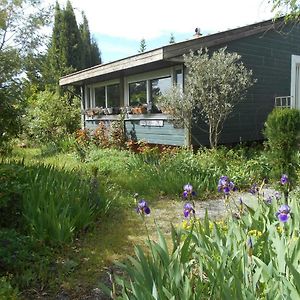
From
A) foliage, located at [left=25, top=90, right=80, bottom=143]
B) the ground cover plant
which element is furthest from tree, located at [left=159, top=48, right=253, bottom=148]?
foliage, located at [left=25, top=90, right=80, bottom=143]

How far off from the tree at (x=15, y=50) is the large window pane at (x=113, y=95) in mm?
3381

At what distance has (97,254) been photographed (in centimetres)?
412

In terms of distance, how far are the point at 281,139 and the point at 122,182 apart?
3.34m

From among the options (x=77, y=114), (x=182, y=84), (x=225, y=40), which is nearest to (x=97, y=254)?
(x=182, y=84)

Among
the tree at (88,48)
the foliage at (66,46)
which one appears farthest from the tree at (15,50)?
the tree at (88,48)

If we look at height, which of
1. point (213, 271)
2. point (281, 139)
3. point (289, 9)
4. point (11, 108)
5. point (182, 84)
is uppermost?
point (289, 9)

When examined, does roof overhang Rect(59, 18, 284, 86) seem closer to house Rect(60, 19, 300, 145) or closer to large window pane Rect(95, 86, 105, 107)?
house Rect(60, 19, 300, 145)

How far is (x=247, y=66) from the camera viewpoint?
11.3 m

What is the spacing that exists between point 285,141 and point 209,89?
358 centimetres

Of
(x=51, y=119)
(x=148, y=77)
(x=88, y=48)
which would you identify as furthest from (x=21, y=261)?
(x=88, y=48)

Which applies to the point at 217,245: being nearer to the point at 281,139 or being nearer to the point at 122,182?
the point at 281,139

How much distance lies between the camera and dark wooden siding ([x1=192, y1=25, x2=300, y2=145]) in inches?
439

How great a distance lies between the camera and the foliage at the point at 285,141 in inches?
237

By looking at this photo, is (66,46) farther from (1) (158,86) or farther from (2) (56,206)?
(2) (56,206)
